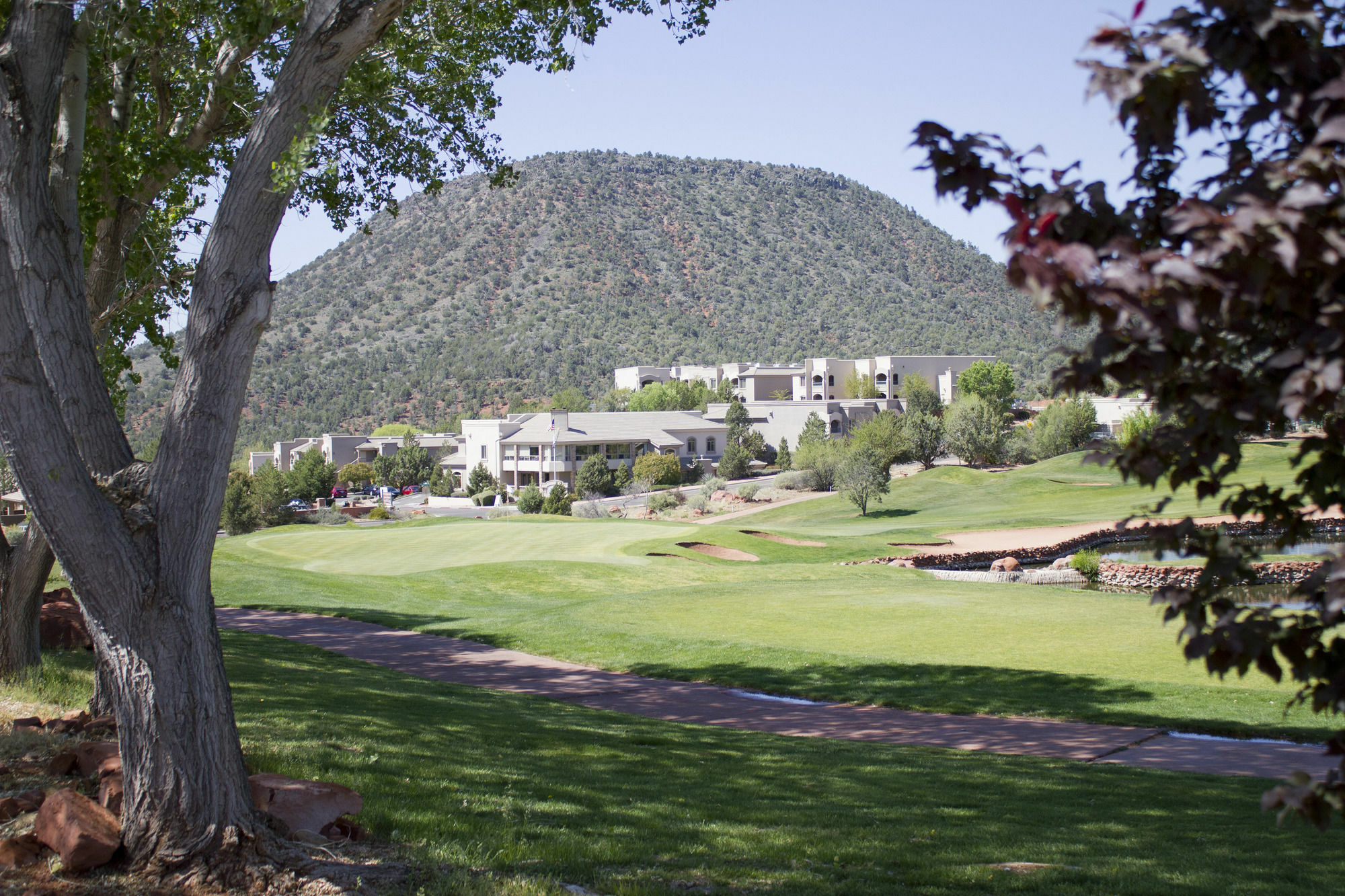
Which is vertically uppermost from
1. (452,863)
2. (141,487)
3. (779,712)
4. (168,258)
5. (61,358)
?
(168,258)

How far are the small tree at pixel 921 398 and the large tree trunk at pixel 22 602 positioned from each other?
78.8 m

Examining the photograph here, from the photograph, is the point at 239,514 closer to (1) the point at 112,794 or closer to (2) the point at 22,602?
(2) the point at 22,602

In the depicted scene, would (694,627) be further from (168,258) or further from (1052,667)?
(168,258)

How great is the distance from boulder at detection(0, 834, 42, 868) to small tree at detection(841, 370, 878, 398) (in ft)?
319

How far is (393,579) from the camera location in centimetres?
2786

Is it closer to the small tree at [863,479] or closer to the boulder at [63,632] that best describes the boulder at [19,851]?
the boulder at [63,632]

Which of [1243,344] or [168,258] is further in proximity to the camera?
[168,258]

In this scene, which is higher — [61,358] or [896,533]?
[61,358]

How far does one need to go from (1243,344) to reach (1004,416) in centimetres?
7844

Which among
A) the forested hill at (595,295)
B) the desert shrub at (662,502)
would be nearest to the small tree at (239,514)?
the desert shrub at (662,502)

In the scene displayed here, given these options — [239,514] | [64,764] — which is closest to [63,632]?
[64,764]

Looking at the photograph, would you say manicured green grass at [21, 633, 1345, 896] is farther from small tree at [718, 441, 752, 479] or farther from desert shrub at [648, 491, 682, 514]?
Answer: small tree at [718, 441, 752, 479]

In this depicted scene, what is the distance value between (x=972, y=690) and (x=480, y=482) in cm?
6214

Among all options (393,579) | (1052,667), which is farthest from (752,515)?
(1052,667)
